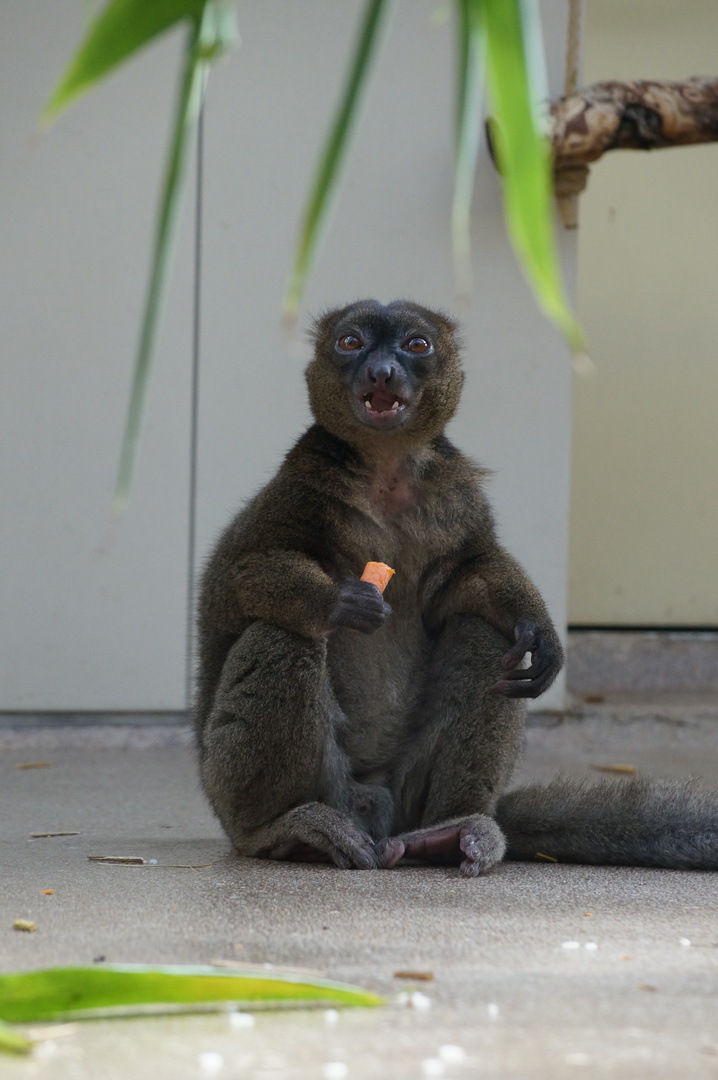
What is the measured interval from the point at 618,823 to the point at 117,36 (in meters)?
3.05

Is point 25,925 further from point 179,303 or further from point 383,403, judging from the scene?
point 179,303

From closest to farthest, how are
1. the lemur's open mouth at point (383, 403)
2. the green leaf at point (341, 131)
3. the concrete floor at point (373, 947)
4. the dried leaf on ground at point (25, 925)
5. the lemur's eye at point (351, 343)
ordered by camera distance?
1. the green leaf at point (341, 131)
2. the concrete floor at point (373, 947)
3. the dried leaf on ground at point (25, 925)
4. the lemur's open mouth at point (383, 403)
5. the lemur's eye at point (351, 343)

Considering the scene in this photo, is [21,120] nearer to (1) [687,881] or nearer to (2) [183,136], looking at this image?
(1) [687,881]

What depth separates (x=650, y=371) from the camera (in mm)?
7848

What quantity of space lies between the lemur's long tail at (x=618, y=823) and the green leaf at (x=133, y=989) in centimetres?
198

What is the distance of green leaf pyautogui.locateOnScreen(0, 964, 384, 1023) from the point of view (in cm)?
189

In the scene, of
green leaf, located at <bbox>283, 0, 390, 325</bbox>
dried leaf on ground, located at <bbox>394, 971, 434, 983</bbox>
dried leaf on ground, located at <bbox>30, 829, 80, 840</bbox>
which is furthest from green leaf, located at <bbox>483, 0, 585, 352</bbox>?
dried leaf on ground, located at <bbox>30, 829, 80, 840</bbox>

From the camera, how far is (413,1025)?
2.11 m

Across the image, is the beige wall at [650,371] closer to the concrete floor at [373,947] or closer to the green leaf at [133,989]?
the concrete floor at [373,947]

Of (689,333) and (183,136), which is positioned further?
(689,333)

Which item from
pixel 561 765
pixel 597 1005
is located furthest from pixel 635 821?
pixel 561 765

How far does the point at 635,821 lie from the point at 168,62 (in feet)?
15.0

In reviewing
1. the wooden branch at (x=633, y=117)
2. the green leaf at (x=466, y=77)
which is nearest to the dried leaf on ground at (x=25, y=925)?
the green leaf at (x=466, y=77)

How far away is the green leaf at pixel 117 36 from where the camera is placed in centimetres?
124
